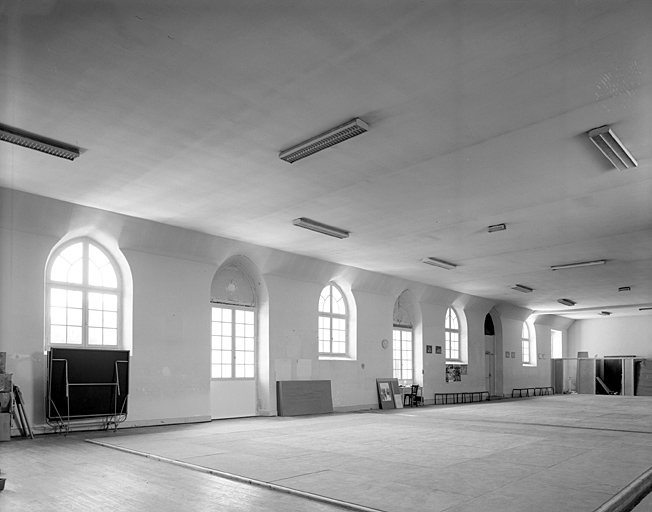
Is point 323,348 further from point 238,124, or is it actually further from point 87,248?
point 238,124

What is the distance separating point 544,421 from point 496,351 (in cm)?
1225

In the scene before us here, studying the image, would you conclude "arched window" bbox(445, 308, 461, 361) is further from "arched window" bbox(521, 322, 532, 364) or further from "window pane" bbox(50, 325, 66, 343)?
"window pane" bbox(50, 325, 66, 343)

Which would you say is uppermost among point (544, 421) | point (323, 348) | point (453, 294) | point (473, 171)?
point (473, 171)

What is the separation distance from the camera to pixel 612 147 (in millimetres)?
7504

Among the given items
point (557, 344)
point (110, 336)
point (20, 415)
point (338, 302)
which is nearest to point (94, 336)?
point (110, 336)

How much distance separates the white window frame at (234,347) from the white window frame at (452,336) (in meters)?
9.42

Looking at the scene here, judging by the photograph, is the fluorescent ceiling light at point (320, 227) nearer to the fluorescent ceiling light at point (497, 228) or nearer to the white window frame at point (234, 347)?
the fluorescent ceiling light at point (497, 228)

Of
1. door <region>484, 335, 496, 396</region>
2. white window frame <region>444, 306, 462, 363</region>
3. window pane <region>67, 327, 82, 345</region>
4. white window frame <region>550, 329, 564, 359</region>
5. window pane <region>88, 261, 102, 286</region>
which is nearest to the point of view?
window pane <region>67, 327, 82, 345</region>

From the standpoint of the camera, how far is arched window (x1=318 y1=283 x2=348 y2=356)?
1642cm

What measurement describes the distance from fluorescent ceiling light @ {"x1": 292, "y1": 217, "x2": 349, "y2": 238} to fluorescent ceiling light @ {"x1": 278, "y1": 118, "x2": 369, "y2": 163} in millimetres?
3424

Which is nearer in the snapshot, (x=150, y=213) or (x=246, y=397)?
(x=150, y=213)

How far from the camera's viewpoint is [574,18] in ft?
15.7

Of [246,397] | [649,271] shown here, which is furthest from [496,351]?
[246,397]

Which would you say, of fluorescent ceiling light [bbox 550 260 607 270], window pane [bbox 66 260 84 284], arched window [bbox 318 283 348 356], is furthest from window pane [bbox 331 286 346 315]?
window pane [bbox 66 260 84 284]
